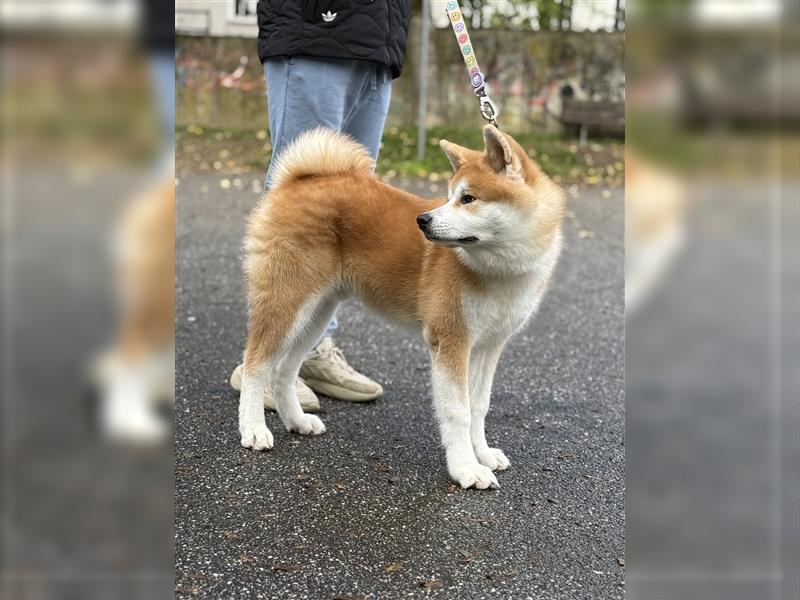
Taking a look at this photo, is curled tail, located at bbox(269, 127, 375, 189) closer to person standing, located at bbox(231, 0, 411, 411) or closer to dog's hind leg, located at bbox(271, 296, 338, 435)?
person standing, located at bbox(231, 0, 411, 411)

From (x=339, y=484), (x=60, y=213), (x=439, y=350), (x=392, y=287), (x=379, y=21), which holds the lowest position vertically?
(x=339, y=484)

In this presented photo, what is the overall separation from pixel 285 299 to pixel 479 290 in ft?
2.71

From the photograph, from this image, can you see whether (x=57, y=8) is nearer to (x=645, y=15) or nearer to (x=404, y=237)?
(x=645, y=15)

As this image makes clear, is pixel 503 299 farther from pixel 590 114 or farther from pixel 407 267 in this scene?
pixel 590 114

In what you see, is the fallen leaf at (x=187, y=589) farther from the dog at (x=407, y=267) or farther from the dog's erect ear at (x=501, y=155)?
the dog's erect ear at (x=501, y=155)

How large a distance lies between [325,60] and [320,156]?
1.46ft

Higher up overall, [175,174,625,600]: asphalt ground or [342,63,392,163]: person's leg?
[342,63,392,163]: person's leg

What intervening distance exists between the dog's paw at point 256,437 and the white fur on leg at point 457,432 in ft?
2.52

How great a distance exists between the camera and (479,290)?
3.04 metres

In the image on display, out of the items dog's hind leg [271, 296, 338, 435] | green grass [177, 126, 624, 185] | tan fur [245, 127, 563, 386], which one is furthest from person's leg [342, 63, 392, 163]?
green grass [177, 126, 624, 185]

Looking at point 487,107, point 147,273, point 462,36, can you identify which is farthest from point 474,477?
point 147,273

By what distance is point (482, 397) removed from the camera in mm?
3309

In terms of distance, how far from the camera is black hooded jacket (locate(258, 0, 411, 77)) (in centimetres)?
336

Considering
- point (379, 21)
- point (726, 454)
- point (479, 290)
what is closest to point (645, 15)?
point (726, 454)
